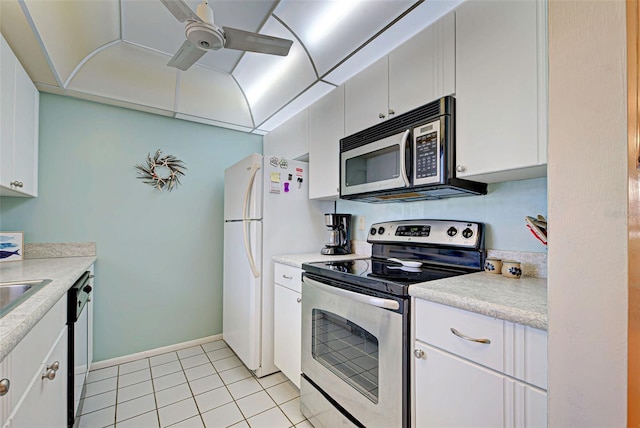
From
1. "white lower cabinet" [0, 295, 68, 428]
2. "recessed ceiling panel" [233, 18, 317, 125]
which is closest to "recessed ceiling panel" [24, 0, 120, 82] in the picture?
"recessed ceiling panel" [233, 18, 317, 125]

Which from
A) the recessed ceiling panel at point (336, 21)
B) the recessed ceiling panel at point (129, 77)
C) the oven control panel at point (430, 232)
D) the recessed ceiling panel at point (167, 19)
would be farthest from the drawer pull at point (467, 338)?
the recessed ceiling panel at point (129, 77)

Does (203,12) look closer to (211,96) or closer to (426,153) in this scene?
(426,153)

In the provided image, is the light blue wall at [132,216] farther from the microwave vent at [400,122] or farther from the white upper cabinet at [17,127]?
the microwave vent at [400,122]

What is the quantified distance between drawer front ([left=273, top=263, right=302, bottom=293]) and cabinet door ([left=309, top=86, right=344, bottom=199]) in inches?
25.4

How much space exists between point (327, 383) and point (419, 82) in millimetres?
1743

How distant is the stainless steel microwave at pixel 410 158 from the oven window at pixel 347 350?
0.81 m

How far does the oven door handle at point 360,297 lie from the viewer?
4.02ft

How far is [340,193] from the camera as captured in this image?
6.77ft

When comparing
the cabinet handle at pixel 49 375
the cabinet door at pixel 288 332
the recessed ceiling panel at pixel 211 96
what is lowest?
the cabinet door at pixel 288 332

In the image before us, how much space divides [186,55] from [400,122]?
1.31 metres

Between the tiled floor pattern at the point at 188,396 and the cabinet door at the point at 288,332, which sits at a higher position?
the cabinet door at the point at 288,332

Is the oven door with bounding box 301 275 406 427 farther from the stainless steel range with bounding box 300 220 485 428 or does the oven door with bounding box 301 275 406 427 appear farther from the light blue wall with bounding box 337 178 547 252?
the light blue wall with bounding box 337 178 547 252

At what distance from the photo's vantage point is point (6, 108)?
1.62 meters

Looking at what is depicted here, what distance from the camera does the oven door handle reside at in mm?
1224
